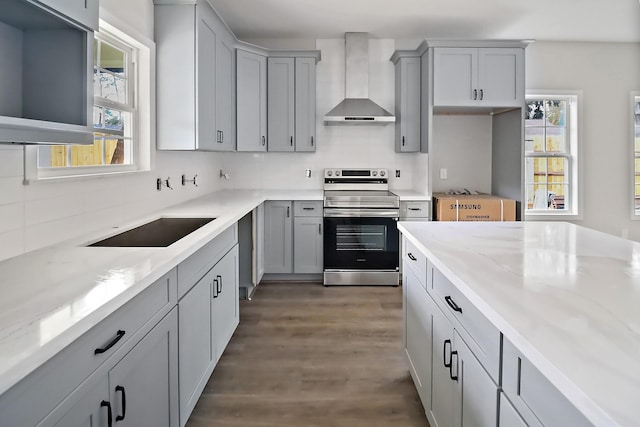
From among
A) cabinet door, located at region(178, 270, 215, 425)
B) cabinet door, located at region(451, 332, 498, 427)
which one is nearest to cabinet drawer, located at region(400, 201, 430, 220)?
cabinet door, located at region(178, 270, 215, 425)

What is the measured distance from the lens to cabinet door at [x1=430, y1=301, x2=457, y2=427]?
175cm

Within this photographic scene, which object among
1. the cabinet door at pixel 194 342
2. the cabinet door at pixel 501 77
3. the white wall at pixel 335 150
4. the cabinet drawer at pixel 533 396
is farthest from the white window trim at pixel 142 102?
the cabinet door at pixel 501 77

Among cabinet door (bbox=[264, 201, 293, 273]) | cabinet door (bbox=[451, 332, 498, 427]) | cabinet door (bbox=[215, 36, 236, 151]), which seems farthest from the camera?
cabinet door (bbox=[264, 201, 293, 273])

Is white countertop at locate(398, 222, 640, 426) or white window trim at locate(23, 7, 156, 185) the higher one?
white window trim at locate(23, 7, 156, 185)

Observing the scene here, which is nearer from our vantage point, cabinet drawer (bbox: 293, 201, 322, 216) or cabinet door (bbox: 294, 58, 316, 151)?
cabinet drawer (bbox: 293, 201, 322, 216)

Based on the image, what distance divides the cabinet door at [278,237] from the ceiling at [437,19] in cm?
184

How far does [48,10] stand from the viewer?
4.83 feet

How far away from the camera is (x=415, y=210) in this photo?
4832 mm

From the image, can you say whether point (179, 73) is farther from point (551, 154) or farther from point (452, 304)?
point (551, 154)

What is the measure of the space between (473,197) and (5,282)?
4386 mm

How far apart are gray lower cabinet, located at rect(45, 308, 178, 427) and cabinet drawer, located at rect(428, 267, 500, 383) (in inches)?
40.7

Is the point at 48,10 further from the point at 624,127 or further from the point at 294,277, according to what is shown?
the point at 624,127

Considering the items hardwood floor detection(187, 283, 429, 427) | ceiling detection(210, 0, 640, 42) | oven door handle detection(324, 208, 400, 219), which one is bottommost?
hardwood floor detection(187, 283, 429, 427)

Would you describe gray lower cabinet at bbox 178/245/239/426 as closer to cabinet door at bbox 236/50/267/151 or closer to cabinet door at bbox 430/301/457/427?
cabinet door at bbox 430/301/457/427
